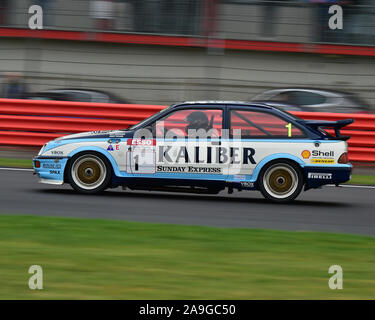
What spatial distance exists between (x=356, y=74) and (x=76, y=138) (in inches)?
A: 577

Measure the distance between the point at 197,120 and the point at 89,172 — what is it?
170cm

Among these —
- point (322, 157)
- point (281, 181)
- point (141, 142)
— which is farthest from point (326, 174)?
point (141, 142)

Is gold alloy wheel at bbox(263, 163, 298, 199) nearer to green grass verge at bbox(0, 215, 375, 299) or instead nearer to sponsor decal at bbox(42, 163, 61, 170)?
green grass verge at bbox(0, 215, 375, 299)

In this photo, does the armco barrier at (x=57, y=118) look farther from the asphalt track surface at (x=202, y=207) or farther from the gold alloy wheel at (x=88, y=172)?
the gold alloy wheel at (x=88, y=172)

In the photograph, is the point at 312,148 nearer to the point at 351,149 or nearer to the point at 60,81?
the point at 351,149

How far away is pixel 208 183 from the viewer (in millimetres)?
10570

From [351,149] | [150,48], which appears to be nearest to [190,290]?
[351,149]

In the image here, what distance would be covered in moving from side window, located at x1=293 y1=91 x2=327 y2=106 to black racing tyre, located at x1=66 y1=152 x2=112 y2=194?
757cm

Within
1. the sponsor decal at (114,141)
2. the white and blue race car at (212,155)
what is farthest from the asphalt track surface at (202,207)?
the sponsor decal at (114,141)

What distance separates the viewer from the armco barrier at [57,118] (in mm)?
15609

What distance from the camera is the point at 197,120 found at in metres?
10.6

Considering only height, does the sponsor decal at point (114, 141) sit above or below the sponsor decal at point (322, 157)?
above

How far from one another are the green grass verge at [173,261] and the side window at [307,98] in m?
9.26

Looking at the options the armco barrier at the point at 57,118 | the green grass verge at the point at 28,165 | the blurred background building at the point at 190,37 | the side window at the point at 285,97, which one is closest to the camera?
→ the green grass verge at the point at 28,165
